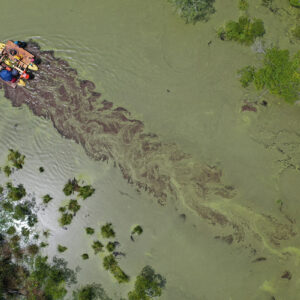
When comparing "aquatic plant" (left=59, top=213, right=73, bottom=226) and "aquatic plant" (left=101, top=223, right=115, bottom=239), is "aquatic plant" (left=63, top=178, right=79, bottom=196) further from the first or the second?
"aquatic plant" (left=101, top=223, right=115, bottom=239)

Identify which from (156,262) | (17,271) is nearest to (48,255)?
(17,271)

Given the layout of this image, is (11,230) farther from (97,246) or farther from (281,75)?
(281,75)

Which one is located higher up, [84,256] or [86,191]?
[86,191]

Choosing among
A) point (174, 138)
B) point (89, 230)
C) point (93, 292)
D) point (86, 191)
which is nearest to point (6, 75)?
point (86, 191)

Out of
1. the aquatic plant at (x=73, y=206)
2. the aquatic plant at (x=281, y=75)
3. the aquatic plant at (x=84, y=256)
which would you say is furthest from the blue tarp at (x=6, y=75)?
the aquatic plant at (x=281, y=75)

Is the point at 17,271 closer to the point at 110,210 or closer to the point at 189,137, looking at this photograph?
the point at 110,210

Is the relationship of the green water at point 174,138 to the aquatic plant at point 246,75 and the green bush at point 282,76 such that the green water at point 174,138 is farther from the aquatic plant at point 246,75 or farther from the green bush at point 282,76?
the green bush at point 282,76
